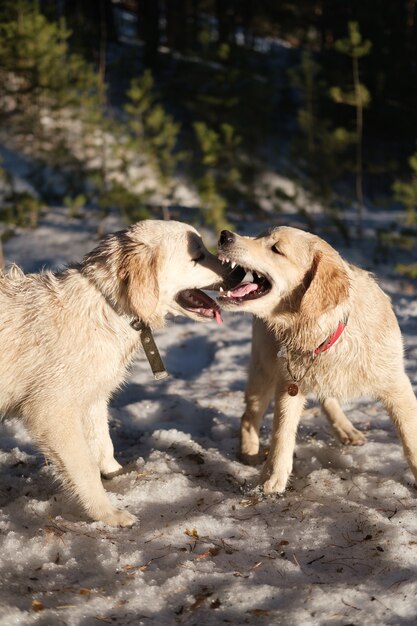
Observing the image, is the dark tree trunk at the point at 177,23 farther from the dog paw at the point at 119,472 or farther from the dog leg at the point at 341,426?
the dog paw at the point at 119,472

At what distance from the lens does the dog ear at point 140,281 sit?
3.61m

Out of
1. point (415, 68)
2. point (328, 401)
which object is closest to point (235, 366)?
point (328, 401)

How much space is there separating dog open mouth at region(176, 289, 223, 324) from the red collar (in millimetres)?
662

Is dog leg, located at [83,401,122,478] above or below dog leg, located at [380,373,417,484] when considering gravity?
below

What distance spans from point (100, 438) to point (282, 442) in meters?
1.21

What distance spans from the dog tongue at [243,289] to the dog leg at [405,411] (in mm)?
1021

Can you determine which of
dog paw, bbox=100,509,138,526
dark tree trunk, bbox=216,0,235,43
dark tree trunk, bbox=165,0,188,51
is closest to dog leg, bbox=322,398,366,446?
dog paw, bbox=100,509,138,526

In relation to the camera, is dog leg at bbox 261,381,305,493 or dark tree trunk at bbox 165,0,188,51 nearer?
dog leg at bbox 261,381,305,493

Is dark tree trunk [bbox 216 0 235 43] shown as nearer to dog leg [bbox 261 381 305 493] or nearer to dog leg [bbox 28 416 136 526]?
dog leg [bbox 261 381 305 493]

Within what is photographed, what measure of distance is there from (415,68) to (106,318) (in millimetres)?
16149

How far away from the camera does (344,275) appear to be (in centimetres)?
380

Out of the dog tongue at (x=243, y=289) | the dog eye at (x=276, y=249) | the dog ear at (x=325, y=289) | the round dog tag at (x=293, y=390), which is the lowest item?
the round dog tag at (x=293, y=390)

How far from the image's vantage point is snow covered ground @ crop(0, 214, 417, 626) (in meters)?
2.79

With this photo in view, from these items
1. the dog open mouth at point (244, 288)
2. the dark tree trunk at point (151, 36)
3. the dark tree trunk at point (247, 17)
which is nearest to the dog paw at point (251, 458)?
the dog open mouth at point (244, 288)
